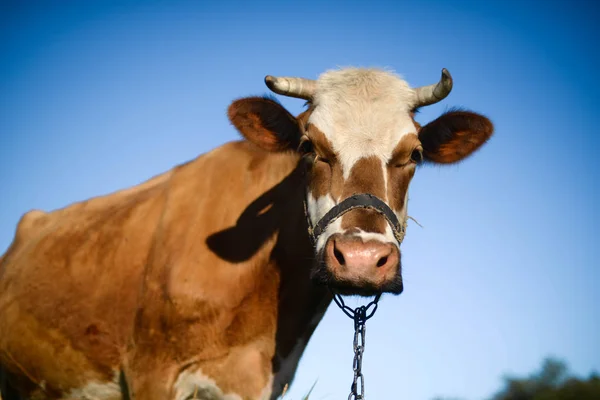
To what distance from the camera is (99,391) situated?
20.0ft

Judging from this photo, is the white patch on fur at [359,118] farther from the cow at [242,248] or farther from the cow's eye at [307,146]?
the cow's eye at [307,146]

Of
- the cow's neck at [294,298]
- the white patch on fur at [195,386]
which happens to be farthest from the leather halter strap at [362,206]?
the white patch on fur at [195,386]

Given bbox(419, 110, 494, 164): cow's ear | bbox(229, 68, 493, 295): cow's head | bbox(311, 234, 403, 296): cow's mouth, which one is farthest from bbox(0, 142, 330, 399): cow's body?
bbox(419, 110, 494, 164): cow's ear

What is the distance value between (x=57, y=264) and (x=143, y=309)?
73.7 inches

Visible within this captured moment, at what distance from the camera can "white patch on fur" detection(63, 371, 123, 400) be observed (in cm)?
593

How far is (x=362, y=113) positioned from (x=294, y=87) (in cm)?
88

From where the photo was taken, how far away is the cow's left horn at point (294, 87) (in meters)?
5.61

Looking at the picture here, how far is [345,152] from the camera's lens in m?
4.88

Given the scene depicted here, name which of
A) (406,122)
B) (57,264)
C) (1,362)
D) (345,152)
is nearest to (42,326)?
(57,264)

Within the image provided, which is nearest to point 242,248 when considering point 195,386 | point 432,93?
point 195,386

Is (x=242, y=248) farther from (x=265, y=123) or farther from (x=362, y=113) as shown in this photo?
(x=362, y=113)

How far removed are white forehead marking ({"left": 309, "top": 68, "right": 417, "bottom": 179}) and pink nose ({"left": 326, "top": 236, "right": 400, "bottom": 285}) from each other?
780mm

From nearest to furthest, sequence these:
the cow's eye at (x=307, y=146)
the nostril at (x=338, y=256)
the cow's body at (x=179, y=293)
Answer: the nostril at (x=338, y=256)
the cow's eye at (x=307, y=146)
the cow's body at (x=179, y=293)

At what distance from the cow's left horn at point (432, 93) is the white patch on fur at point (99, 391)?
400 cm
